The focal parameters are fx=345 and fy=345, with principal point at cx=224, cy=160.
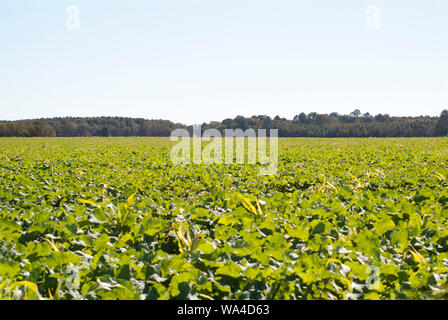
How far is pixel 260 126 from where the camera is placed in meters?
104

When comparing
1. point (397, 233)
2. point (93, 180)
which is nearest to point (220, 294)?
point (397, 233)

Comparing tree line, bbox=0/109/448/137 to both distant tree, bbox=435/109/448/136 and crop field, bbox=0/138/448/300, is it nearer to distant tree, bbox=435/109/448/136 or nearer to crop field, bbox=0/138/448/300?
distant tree, bbox=435/109/448/136

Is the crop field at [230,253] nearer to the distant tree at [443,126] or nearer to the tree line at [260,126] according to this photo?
the tree line at [260,126]

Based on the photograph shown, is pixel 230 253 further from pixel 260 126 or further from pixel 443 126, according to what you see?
pixel 260 126

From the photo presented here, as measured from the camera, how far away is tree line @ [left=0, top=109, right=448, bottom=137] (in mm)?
83062

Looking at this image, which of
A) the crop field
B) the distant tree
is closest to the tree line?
the distant tree

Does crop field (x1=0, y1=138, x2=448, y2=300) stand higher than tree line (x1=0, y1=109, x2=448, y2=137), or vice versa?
tree line (x1=0, y1=109, x2=448, y2=137)

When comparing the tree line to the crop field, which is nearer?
the crop field

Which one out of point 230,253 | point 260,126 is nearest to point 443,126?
point 260,126

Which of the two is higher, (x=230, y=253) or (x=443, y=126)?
(x=443, y=126)

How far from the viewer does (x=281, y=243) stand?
3.06m
